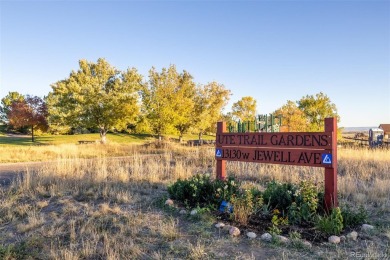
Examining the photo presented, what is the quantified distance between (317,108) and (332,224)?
30396 mm

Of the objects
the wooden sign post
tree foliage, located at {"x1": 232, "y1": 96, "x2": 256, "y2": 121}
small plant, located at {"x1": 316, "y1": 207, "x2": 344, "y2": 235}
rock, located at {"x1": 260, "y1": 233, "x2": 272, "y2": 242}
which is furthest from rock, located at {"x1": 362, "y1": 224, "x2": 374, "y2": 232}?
tree foliage, located at {"x1": 232, "y1": 96, "x2": 256, "y2": 121}

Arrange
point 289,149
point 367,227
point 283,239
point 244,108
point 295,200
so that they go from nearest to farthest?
point 283,239 < point 367,227 < point 295,200 < point 289,149 < point 244,108

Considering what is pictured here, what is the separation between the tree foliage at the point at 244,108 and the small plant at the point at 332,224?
92.8 ft

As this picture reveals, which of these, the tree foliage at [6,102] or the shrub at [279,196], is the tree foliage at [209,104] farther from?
the tree foliage at [6,102]

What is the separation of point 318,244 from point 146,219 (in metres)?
2.44

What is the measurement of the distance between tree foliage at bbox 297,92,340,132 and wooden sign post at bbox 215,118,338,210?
90.9 feet

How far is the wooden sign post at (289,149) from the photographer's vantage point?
4.80 m

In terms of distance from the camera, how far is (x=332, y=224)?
13.6 ft

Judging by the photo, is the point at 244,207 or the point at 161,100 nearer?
the point at 244,207

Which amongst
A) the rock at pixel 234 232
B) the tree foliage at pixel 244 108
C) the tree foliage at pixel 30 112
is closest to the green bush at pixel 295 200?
the rock at pixel 234 232

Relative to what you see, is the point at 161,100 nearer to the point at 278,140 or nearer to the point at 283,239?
the point at 278,140

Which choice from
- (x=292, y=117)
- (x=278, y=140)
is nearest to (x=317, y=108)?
(x=292, y=117)

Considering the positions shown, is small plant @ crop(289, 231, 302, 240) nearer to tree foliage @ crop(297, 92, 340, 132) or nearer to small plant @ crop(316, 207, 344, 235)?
small plant @ crop(316, 207, 344, 235)

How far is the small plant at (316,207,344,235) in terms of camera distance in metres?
4.14
